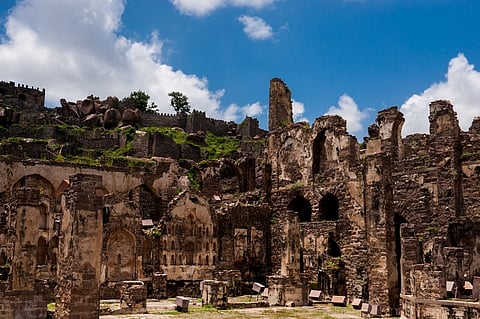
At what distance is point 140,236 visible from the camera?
28141mm

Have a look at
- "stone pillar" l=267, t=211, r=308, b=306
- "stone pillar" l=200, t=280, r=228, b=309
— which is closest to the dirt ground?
"stone pillar" l=200, t=280, r=228, b=309

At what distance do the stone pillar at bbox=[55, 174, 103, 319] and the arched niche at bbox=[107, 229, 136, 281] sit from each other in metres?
11.9

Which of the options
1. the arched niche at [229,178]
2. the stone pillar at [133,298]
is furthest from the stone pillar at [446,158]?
the arched niche at [229,178]

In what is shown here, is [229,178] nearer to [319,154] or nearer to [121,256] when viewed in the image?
[319,154]

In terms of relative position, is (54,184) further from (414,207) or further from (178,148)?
(178,148)

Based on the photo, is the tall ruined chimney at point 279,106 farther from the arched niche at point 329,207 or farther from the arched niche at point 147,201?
the arched niche at point 147,201

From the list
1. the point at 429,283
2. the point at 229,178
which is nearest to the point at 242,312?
the point at 429,283

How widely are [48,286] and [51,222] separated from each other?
8577mm

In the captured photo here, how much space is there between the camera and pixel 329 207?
3134cm

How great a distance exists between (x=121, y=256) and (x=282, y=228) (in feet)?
24.2

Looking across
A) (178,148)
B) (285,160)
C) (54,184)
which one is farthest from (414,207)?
(178,148)

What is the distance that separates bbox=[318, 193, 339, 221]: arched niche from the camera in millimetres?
30781

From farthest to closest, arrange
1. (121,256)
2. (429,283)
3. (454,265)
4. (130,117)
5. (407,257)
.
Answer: (130,117)
(121,256)
(454,265)
(407,257)
(429,283)

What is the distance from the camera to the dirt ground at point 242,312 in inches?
756
